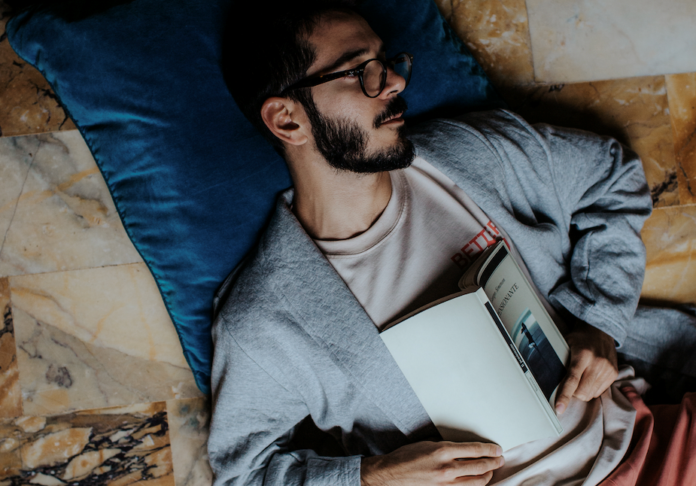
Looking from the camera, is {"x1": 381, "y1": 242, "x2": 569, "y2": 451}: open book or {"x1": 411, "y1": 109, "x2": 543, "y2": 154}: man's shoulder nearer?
{"x1": 381, "y1": 242, "x2": 569, "y2": 451}: open book

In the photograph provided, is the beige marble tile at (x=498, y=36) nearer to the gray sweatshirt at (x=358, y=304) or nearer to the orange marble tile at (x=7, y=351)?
the gray sweatshirt at (x=358, y=304)

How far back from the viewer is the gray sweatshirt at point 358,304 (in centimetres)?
96

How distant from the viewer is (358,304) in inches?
37.2

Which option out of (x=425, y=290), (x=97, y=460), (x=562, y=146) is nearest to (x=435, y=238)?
(x=425, y=290)

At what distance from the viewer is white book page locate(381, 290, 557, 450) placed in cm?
81

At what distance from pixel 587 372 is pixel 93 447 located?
1.14m

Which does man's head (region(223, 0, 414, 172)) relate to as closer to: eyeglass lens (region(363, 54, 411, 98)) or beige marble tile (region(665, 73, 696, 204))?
eyeglass lens (region(363, 54, 411, 98))

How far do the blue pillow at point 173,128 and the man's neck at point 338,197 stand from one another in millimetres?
88

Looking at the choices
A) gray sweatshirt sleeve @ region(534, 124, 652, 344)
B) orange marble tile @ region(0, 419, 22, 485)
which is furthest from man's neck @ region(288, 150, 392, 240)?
orange marble tile @ region(0, 419, 22, 485)

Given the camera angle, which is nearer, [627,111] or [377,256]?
[377,256]

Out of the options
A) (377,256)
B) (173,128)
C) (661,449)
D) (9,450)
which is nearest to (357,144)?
(377,256)

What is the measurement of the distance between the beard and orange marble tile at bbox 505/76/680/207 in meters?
0.48

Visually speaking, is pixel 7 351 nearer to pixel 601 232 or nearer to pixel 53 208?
pixel 53 208

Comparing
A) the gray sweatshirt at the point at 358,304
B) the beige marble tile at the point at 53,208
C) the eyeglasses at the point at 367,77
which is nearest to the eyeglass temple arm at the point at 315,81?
the eyeglasses at the point at 367,77
